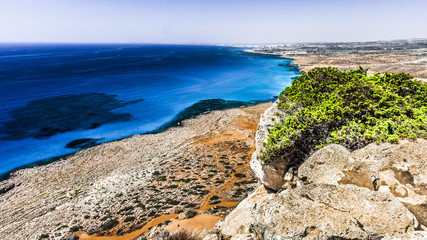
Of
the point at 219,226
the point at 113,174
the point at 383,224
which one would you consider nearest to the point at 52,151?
the point at 113,174

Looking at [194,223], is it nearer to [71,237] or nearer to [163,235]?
[163,235]

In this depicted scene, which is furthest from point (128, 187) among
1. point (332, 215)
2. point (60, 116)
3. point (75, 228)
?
point (60, 116)

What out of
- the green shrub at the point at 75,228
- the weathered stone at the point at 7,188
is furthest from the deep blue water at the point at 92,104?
the green shrub at the point at 75,228

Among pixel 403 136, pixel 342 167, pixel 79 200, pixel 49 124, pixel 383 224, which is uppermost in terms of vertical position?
pixel 403 136

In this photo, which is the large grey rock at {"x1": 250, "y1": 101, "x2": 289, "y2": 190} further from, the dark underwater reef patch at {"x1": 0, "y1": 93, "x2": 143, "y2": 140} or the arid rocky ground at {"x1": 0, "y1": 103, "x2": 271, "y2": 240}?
the dark underwater reef patch at {"x1": 0, "y1": 93, "x2": 143, "y2": 140}

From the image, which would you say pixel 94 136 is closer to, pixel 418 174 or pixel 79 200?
pixel 79 200

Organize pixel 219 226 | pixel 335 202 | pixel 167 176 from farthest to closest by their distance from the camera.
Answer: pixel 167 176, pixel 219 226, pixel 335 202

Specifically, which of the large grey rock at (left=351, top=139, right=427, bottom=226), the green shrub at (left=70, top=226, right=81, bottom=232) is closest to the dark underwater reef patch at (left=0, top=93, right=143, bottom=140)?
the green shrub at (left=70, top=226, right=81, bottom=232)
